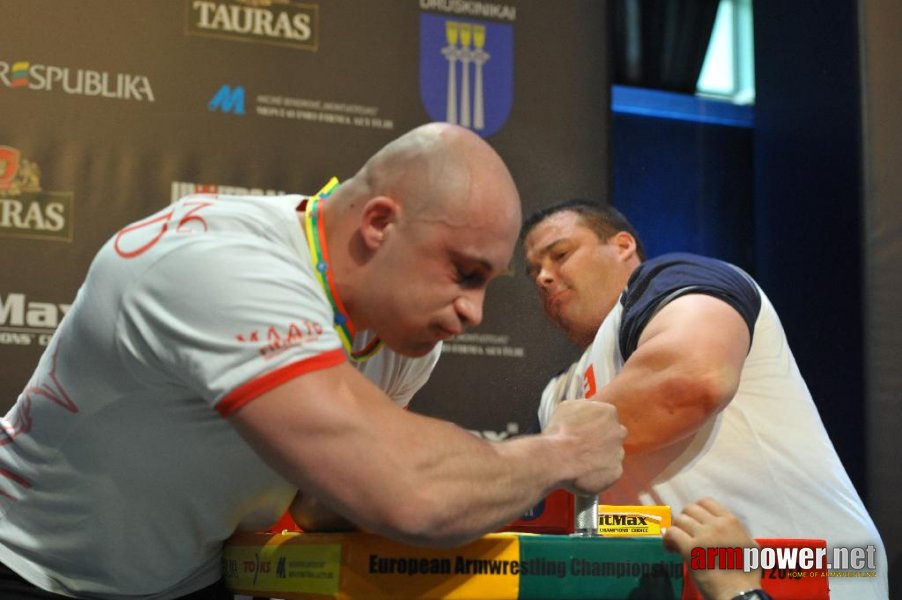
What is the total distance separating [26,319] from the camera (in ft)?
8.41

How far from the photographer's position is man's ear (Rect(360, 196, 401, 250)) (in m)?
1.32

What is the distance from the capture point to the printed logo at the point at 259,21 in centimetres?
280

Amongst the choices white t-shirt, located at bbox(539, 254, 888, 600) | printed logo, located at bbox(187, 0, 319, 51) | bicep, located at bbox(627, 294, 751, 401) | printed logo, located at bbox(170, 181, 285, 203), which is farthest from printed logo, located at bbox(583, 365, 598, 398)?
printed logo, located at bbox(187, 0, 319, 51)

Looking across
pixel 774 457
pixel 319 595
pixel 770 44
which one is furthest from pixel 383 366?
pixel 770 44

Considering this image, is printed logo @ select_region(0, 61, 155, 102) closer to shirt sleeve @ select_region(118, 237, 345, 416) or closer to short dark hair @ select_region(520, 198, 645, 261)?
short dark hair @ select_region(520, 198, 645, 261)

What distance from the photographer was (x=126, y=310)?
1.16 meters

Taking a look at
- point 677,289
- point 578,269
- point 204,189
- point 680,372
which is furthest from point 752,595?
point 204,189

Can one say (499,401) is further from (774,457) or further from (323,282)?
(323,282)

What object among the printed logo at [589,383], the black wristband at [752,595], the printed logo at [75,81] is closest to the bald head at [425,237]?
the black wristband at [752,595]

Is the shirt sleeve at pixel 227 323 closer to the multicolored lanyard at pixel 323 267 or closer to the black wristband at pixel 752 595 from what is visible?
the multicolored lanyard at pixel 323 267

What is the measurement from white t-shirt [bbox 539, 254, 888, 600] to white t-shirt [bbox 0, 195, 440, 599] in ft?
2.95

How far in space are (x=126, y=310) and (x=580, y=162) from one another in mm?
2123

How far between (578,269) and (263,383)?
5.54 ft

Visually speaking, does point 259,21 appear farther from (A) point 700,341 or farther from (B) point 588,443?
(B) point 588,443
